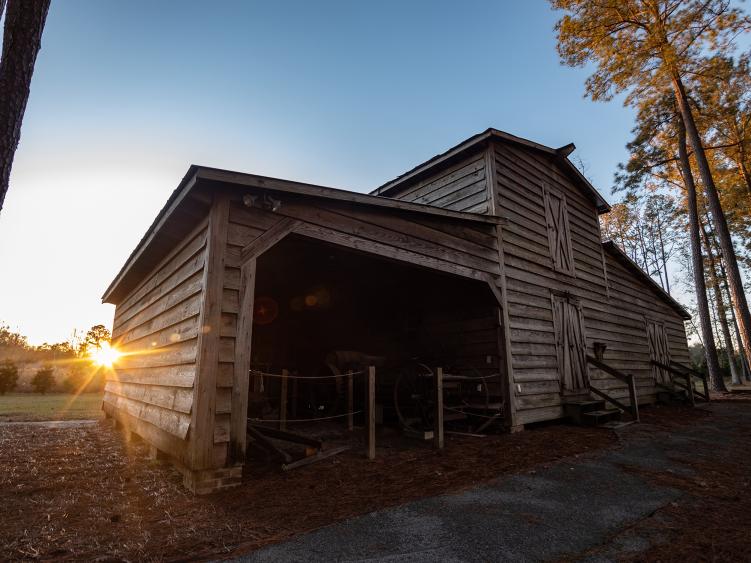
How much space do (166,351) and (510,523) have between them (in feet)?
16.2

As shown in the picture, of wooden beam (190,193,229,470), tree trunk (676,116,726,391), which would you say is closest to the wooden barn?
wooden beam (190,193,229,470)

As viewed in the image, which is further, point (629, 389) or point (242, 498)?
point (629, 389)

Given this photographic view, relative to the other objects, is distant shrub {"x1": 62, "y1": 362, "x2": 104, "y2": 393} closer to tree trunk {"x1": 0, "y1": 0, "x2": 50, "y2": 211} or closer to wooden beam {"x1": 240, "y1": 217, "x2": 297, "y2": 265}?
tree trunk {"x1": 0, "y1": 0, "x2": 50, "y2": 211}

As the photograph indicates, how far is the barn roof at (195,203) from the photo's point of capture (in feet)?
15.2

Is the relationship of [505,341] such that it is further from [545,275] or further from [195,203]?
[195,203]

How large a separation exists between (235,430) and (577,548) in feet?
10.9

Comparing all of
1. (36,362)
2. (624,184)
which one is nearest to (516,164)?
(624,184)

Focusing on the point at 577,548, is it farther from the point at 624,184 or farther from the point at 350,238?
the point at 624,184

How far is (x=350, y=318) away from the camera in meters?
11.3

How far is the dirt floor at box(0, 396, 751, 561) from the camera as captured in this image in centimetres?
300

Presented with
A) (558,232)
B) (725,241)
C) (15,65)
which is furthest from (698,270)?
(15,65)

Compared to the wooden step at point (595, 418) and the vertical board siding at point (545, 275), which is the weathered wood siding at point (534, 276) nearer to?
the vertical board siding at point (545, 275)

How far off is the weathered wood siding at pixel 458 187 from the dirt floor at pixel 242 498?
17.8ft

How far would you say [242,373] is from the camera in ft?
14.7
